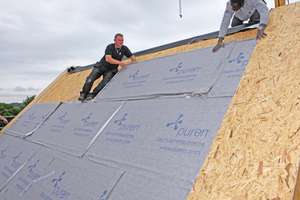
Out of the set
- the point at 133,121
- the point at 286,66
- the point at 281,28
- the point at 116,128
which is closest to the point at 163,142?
the point at 133,121

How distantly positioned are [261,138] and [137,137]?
1.24 m

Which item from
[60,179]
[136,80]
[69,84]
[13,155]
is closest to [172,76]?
[136,80]

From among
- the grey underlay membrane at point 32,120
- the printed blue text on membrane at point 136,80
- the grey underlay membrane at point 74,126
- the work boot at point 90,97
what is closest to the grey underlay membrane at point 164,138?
the grey underlay membrane at point 74,126

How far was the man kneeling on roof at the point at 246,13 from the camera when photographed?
8.87ft

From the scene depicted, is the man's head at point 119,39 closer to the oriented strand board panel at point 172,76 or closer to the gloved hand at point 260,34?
the oriented strand board panel at point 172,76

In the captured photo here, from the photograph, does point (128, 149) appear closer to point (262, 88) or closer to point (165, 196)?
point (165, 196)

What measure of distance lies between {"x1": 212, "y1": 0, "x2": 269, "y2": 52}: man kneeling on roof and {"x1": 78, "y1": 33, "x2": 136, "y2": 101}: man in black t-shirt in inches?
77.5

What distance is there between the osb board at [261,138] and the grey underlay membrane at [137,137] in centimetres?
11

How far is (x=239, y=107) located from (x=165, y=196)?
1084 millimetres

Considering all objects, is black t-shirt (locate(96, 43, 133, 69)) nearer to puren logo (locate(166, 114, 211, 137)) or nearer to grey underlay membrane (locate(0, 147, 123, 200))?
grey underlay membrane (locate(0, 147, 123, 200))

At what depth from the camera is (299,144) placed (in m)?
1.45

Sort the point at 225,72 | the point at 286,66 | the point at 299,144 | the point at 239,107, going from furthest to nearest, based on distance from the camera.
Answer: the point at 225,72
the point at 286,66
the point at 239,107
the point at 299,144

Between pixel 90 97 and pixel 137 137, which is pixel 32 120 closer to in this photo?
pixel 90 97

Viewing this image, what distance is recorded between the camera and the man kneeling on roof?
270 centimetres
